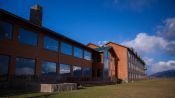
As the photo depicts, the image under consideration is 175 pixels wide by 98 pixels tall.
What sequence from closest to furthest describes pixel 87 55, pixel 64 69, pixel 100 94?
pixel 100 94 < pixel 64 69 < pixel 87 55

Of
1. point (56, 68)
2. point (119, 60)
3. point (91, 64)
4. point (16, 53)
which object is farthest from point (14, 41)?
point (119, 60)

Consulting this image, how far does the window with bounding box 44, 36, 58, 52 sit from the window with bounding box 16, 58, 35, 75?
4034mm

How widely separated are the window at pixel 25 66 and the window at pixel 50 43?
4.03m

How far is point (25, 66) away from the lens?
2281cm

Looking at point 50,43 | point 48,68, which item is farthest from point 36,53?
point 50,43

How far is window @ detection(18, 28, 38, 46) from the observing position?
22.4 metres

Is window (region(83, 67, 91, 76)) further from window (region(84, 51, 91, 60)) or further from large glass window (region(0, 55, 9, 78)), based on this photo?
large glass window (region(0, 55, 9, 78))

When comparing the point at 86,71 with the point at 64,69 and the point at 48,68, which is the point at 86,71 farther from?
the point at 48,68

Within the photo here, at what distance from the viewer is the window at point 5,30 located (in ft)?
64.4

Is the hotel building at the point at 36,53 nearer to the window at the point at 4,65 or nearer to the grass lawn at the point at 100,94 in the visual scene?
the window at the point at 4,65

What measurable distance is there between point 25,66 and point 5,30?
4789mm

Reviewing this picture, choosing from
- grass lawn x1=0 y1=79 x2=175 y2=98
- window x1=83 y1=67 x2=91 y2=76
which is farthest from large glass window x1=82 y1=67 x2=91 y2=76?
grass lawn x1=0 y1=79 x2=175 y2=98

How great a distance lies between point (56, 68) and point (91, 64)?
15323mm

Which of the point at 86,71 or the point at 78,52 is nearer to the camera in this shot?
the point at 78,52
